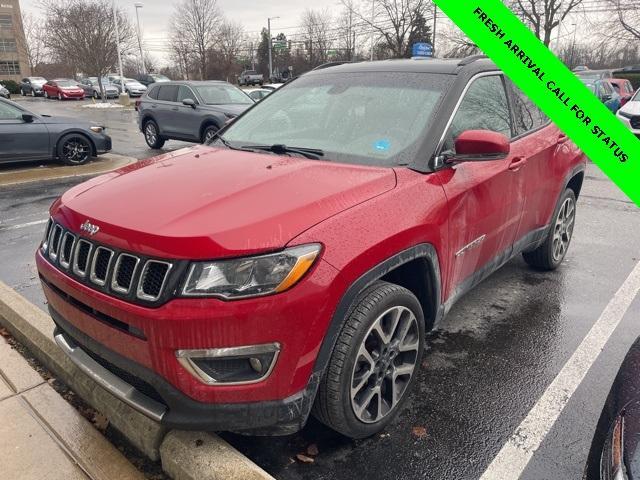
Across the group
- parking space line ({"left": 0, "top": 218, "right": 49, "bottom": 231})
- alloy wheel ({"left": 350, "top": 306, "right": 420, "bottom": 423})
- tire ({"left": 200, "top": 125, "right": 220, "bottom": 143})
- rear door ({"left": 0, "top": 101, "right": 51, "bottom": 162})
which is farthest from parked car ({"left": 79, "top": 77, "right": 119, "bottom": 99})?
alloy wheel ({"left": 350, "top": 306, "right": 420, "bottom": 423})

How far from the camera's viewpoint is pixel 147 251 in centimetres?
202

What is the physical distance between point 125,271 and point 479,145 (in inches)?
74.9

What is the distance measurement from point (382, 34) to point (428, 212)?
142 ft

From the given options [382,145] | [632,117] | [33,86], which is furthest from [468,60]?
[33,86]

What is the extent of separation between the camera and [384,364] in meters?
2.57

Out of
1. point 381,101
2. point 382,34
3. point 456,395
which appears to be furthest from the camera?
point 382,34

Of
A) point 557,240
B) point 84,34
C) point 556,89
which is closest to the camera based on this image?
point 556,89

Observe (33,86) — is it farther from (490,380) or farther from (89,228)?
(490,380)

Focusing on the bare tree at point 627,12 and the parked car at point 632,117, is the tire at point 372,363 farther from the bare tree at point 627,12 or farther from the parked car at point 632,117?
the bare tree at point 627,12

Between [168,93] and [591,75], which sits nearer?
[168,93]

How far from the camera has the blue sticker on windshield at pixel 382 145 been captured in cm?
291

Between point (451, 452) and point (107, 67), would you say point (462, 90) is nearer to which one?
point (451, 452)

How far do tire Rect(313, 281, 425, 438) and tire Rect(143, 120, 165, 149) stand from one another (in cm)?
1184

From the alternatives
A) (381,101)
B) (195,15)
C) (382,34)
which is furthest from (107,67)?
(381,101)
